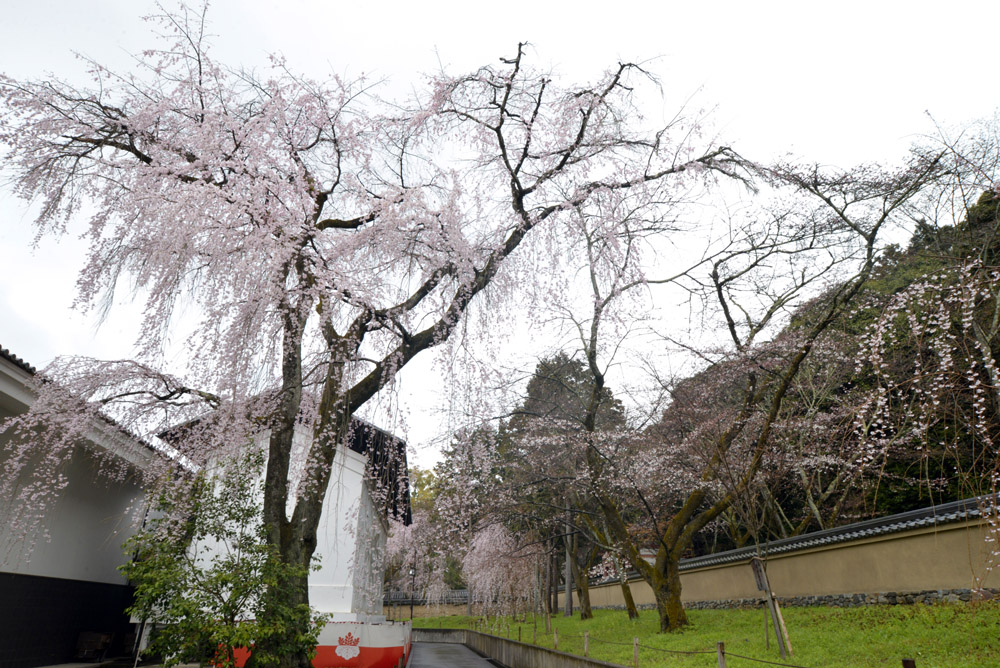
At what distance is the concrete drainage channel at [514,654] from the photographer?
1039 cm

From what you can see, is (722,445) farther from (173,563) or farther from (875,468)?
(173,563)

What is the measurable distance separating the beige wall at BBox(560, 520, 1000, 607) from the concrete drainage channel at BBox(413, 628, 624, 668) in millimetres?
4756

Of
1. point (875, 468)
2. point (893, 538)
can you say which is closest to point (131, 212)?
point (893, 538)

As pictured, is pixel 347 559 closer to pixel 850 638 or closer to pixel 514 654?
pixel 514 654

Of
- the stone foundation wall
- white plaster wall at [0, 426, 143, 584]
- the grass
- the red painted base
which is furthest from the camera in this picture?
the red painted base

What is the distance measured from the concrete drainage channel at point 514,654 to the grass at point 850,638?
751mm

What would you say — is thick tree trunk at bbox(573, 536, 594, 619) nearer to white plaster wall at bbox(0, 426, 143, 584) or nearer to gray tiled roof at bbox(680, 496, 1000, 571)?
gray tiled roof at bbox(680, 496, 1000, 571)

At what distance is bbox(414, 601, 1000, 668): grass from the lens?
6828 millimetres

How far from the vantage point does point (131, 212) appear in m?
6.37

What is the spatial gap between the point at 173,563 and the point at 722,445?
8795mm

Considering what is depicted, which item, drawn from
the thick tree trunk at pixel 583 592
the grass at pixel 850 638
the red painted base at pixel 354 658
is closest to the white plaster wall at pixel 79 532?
the red painted base at pixel 354 658

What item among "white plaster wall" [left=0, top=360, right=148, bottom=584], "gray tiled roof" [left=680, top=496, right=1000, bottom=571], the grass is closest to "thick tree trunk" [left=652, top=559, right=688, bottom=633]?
the grass

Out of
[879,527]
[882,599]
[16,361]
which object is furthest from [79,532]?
[879,527]

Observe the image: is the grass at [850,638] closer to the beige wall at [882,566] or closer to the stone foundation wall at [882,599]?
the stone foundation wall at [882,599]
